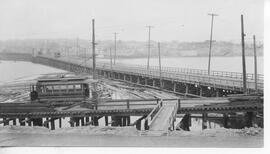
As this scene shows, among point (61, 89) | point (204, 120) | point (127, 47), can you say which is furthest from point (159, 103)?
point (61, 89)

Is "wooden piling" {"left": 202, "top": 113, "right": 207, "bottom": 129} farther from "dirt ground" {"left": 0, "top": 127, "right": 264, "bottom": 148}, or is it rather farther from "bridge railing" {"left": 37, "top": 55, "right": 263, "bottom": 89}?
"bridge railing" {"left": 37, "top": 55, "right": 263, "bottom": 89}

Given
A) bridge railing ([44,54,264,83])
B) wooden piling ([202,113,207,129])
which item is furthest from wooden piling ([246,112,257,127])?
wooden piling ([202,113,207,129])

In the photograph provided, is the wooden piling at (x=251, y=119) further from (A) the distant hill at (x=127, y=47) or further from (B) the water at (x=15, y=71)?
(B) the water at (x=15, y=71)

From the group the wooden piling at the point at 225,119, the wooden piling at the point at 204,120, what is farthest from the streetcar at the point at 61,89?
the wooden piling at the point at 225,119

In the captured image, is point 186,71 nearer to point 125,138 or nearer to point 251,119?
point 251,119
